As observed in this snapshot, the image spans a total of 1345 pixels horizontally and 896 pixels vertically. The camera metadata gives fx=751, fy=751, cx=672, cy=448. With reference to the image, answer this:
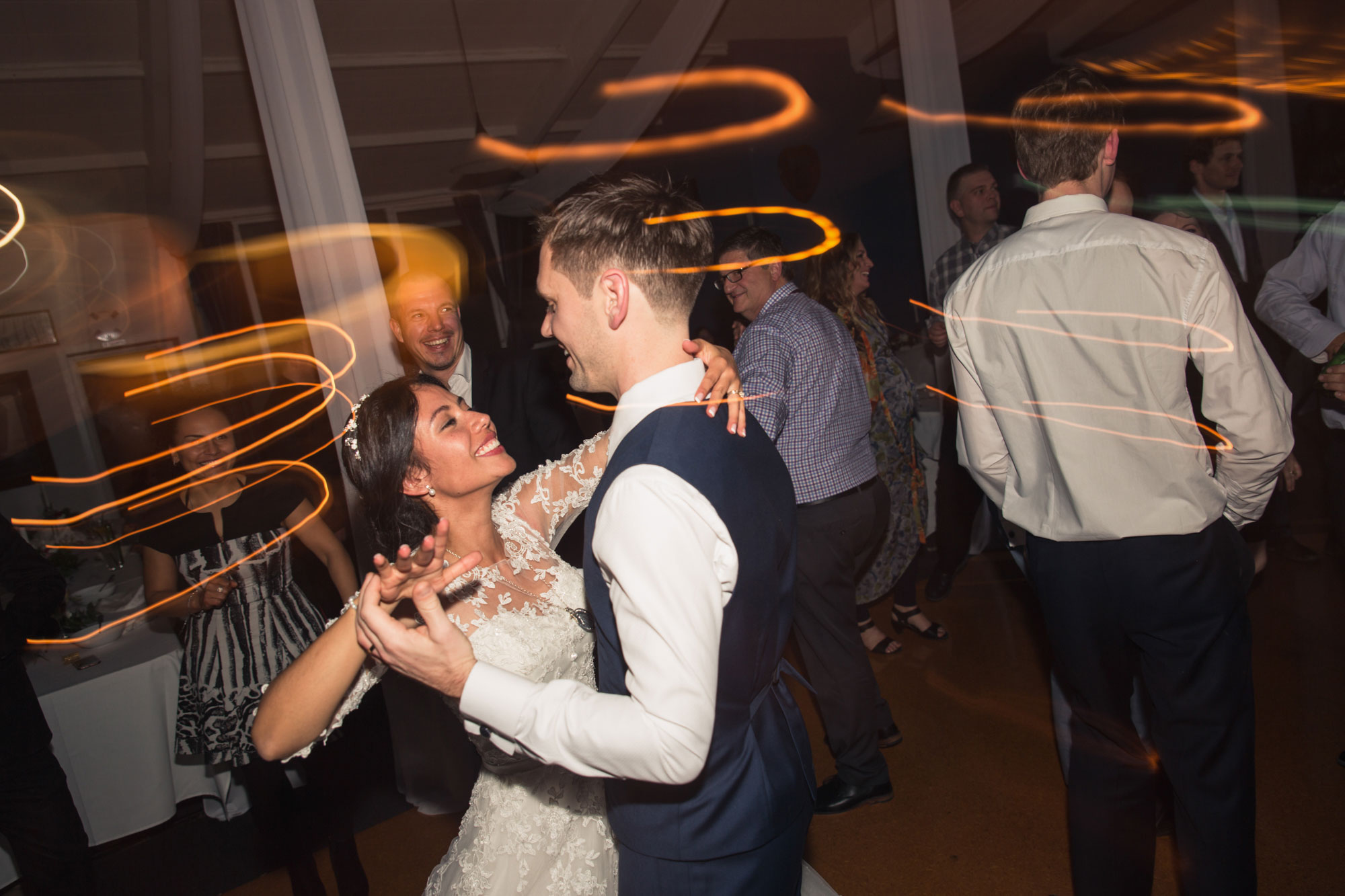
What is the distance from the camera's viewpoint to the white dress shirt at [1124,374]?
61.3 inches

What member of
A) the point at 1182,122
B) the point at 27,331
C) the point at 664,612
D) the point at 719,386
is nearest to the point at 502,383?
the point at 719,386

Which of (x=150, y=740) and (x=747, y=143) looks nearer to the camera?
(x=150, y=740)

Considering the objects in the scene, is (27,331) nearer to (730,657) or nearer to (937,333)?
(937,333)

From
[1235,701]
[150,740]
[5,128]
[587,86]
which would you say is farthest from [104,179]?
[1235,701]

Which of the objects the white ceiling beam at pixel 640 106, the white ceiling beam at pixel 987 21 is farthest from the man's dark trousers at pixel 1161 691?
the white ceiling beam at pixel 987 21

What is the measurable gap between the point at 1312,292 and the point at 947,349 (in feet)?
5.79

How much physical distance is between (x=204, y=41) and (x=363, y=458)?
5572mm

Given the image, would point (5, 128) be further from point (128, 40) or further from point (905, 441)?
point (905, 441)

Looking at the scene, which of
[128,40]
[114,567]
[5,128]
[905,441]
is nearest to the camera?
[905,441]

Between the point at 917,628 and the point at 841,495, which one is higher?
the point at 841,495

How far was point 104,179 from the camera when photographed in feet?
23.8

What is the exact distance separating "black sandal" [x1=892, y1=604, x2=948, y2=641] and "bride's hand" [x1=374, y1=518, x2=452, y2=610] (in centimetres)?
321

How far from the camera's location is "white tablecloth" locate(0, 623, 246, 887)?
9.07 feet

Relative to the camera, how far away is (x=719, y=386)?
3.95 ft
